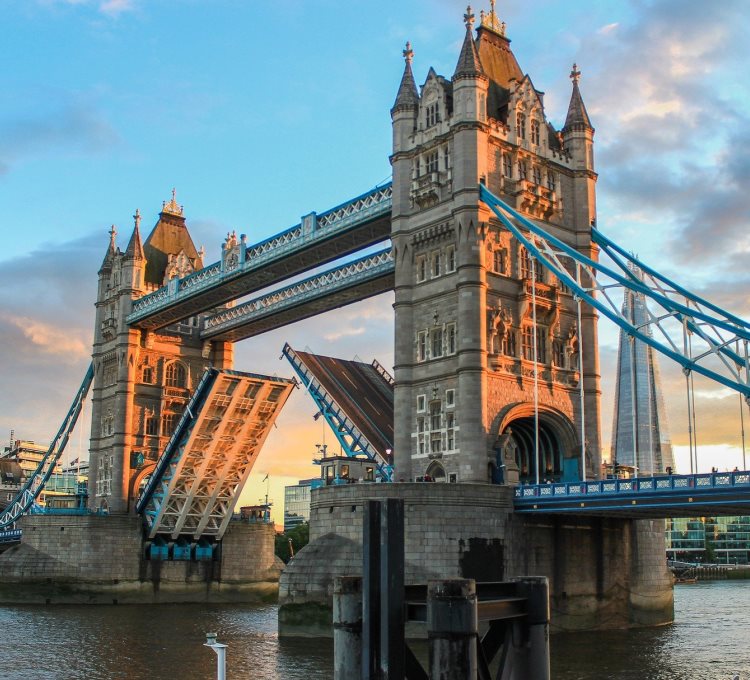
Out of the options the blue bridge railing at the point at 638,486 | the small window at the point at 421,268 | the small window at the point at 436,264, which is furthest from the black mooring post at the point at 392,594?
the small window at the point at 421,268

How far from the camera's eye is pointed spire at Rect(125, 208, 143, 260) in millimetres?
72875

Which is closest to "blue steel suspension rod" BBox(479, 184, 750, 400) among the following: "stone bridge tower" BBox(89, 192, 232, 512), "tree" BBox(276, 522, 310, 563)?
"stone bridge tower" BBox(89, 192, 232, 512)

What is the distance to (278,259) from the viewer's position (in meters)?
57.8

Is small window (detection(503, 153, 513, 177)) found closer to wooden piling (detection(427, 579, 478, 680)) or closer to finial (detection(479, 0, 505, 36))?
finial (detection(479, 0, 505, 36))

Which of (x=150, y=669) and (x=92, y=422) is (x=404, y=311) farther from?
(x=92, y=422)

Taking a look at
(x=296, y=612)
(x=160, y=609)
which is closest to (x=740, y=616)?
(x=296, y=612)

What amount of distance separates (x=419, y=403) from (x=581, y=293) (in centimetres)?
988

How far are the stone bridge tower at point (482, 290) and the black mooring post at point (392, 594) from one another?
2669 centimetres

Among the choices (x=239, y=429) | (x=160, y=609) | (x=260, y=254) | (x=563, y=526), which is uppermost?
(x=260, y=254)

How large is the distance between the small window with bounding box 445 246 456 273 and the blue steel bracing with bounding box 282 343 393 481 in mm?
10915

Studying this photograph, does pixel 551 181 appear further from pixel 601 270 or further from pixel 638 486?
pixel 638 486

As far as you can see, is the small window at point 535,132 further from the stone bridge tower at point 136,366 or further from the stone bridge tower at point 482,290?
the stone bridge tower at point 136,366

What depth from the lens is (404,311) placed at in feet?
158

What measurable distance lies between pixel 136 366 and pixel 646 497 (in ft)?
145
